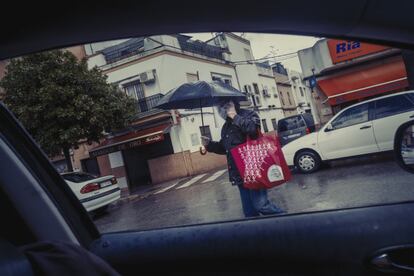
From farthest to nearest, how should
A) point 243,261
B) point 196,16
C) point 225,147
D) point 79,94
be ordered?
point 79,94
point 225,147
point 243,261
point 196,16

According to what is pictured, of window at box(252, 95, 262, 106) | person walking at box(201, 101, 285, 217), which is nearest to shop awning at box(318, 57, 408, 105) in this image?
window at box(252, 95, 262, 106)

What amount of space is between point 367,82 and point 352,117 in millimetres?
7429

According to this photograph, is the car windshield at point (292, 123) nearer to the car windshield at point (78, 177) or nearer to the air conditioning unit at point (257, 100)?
the car windshield at point (78, 177)

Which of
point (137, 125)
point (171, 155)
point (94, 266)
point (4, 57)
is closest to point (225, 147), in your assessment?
point (4, 57)

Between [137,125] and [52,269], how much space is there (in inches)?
659

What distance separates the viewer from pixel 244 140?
3.37 meters

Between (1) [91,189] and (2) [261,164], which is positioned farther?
(1) [91,189]

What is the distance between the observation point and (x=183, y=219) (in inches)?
227

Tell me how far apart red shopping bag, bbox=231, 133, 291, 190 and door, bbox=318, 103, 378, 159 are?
4.38 m

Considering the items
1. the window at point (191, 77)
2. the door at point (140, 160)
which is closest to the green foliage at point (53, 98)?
the door at point (140, 160)

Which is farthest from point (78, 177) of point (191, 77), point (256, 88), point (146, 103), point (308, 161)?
point (256, 88)

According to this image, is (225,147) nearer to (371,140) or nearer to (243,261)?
(243,261)

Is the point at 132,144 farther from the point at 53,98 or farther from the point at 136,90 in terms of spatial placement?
the point at 53,98

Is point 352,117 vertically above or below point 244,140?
below
